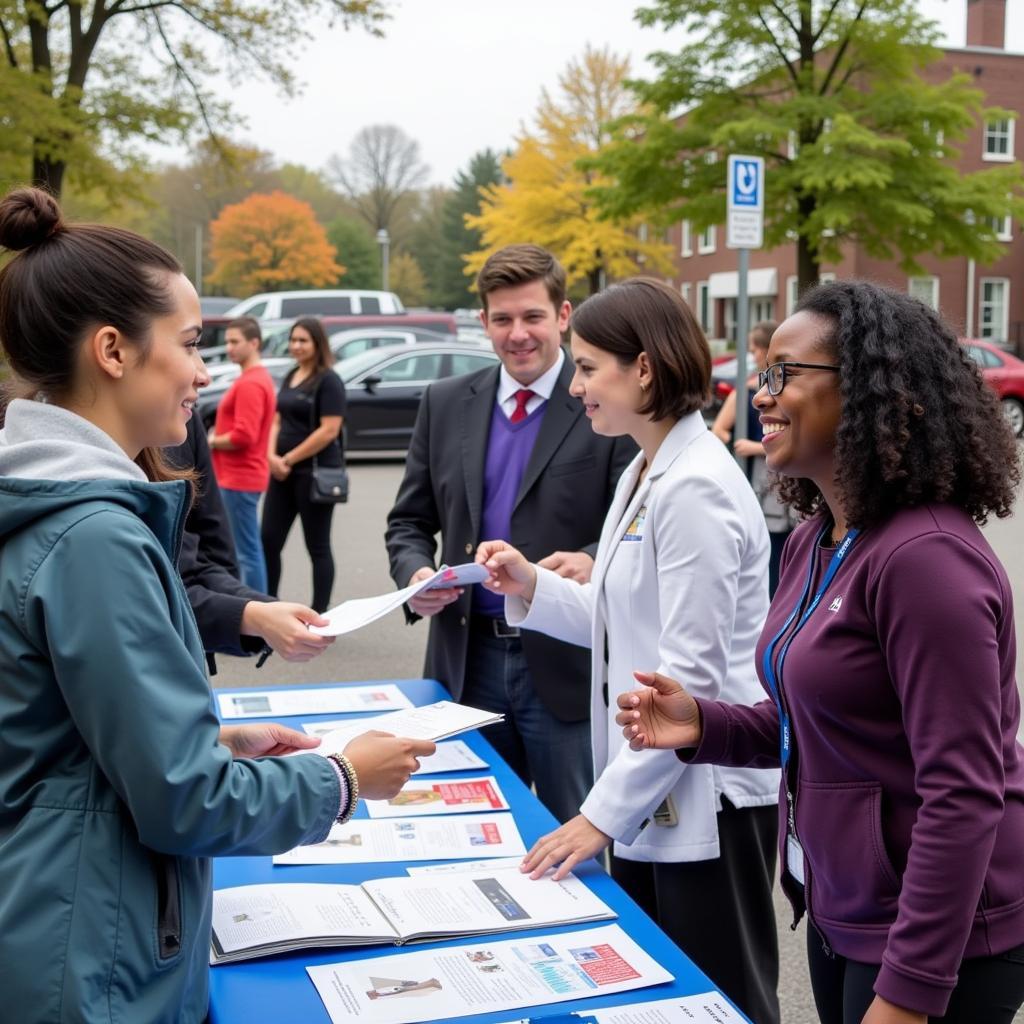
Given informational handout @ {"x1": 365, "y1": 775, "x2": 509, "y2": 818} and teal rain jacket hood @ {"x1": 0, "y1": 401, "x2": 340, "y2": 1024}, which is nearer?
teal rain jacket hood @ {"x1": 0, "y1": 401, "x2": 340, "y2": 1024}

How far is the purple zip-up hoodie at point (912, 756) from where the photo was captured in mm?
1607

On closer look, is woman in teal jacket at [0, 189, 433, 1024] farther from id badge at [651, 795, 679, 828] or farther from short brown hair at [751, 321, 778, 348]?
short brown hair at [751, 321, 778, 348]

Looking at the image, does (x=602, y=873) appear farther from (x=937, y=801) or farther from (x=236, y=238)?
(x=236, y=238)

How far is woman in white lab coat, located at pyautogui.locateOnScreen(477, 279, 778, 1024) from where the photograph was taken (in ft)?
7.60

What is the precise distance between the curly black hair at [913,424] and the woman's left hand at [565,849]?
0.85 meters

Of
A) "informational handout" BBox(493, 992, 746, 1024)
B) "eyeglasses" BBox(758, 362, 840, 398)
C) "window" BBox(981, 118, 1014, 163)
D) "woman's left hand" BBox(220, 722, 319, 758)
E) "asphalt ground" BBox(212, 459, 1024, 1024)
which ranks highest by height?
"window" BBox(981, 118, 1014, 163)

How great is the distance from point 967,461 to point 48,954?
1421 millimetres

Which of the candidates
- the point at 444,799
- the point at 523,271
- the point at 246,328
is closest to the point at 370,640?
the point at 246,328

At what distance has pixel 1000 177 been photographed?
1983 centimetres

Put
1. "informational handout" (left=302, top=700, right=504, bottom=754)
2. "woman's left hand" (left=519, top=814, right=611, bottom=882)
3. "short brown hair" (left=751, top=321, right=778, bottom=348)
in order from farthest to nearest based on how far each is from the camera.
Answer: "short brown hair" (left=751, top=321, right=778, bottom=348)
"informational handout" (left=302, top=700, right=504, bottom=754)
"woman's left hand" (left=519, top=814, right=611, bottom=882)

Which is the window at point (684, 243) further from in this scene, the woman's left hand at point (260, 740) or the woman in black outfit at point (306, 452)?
the woman's left hand at point (260, 740)

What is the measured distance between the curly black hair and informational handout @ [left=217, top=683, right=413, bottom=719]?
183 cm

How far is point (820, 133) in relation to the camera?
20.6 m

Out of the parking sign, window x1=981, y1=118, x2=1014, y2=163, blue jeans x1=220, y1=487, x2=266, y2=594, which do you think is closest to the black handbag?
blue jeans x1=220, y1=487, x2=266, y2=594
